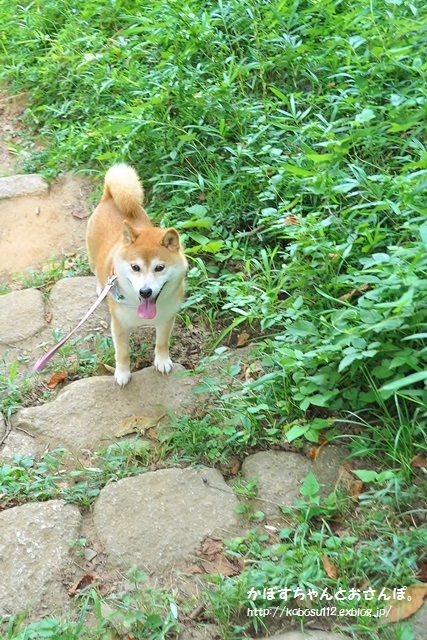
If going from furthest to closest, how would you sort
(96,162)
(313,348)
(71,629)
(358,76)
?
(96,162)
(358,76)
(313,348)
(71,629)

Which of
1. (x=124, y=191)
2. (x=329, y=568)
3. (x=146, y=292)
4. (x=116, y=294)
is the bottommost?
(x=329, y=568)

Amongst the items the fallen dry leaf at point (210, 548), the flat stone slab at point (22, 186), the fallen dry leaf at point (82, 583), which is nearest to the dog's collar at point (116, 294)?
the fallen dry leaf at point (210, 548)

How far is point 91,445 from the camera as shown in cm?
332

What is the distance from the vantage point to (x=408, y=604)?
2.43 metres

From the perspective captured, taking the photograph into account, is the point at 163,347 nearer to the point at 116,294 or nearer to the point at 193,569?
the point at 116,294

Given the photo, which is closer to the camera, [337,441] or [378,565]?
[378,565]

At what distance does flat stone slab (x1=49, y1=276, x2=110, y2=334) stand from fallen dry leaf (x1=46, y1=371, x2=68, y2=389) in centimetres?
36

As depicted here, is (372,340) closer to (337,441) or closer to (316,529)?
(337,441)

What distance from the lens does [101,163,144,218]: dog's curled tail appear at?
3930 millimetres

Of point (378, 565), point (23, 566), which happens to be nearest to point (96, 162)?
point (23, 566)

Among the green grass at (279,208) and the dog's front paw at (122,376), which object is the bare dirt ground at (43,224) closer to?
the green grass at (279,208)

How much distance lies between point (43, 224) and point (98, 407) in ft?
6.60

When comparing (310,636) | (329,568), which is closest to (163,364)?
(329,568)

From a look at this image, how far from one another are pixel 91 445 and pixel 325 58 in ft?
10.1
